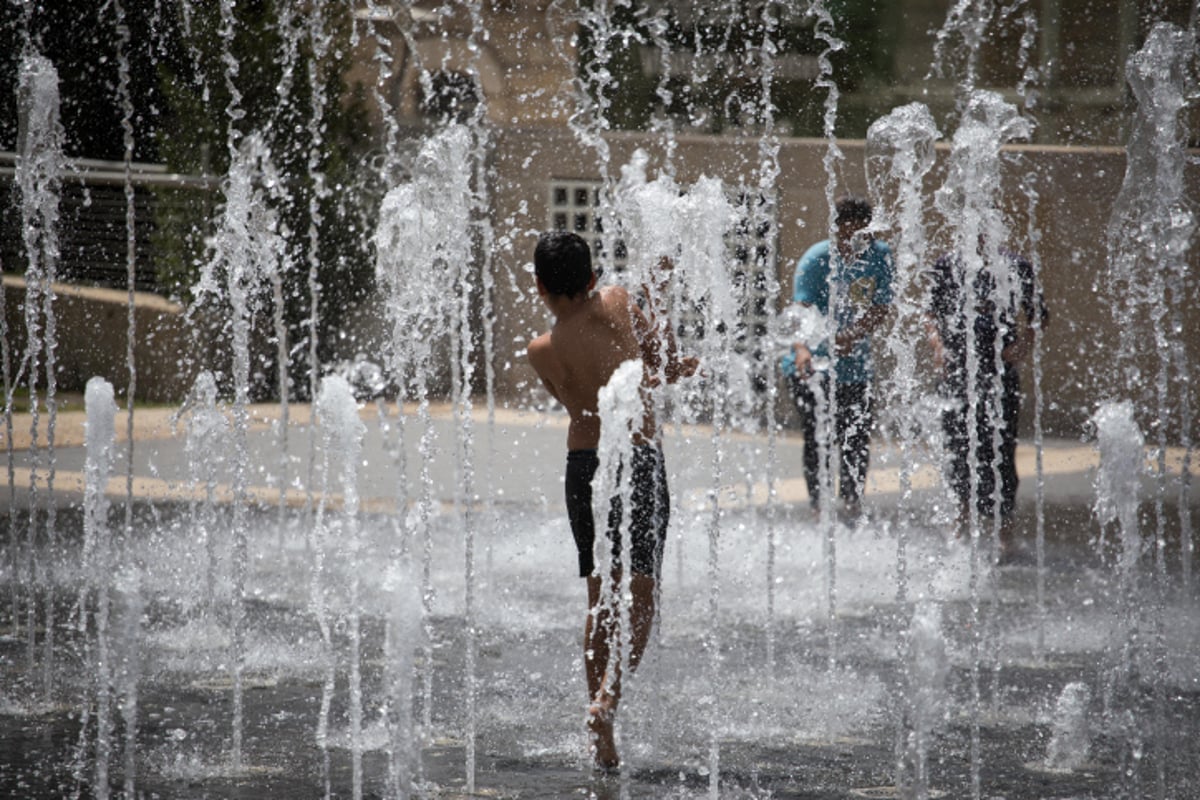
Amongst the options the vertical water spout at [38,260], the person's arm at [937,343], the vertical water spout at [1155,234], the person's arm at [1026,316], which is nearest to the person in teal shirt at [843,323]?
the person's arm at [937,343]

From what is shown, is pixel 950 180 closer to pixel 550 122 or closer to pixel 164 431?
pixel 550 122

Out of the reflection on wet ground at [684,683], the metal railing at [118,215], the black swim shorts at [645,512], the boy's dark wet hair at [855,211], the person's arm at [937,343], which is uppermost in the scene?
the metal railing at [118,215]

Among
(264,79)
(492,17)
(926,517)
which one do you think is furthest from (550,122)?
(926,517)

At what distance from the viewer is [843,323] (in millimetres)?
7508

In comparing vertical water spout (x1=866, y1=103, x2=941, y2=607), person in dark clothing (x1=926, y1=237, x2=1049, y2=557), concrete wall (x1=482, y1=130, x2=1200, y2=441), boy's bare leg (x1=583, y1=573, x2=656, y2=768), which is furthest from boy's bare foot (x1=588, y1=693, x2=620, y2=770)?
concrete wall (x1=482, y1=130, x2=1200, y2=441)

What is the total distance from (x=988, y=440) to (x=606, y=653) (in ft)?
12.5

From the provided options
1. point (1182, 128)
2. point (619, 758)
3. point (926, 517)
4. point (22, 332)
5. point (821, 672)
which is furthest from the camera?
point (22, 332)

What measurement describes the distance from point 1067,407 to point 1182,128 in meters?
2.19

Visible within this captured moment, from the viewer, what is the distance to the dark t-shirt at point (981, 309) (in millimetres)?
7324

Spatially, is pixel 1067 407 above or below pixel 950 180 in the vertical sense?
below

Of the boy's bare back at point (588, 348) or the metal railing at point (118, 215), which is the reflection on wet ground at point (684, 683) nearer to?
the boy's bare back at point (588, 348)

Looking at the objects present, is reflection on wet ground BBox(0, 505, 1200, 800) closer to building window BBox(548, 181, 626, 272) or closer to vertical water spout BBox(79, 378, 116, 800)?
vertical water spout BBox(79, 378, 116, 800)

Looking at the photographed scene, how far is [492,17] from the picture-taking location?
13.1 meters

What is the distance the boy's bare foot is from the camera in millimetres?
4117
